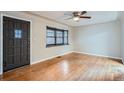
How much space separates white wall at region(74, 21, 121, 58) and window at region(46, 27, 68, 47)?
107 centimetres

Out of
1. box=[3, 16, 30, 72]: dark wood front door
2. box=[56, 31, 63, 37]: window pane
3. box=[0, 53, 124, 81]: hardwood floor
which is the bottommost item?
box=[0, 53, 124, 81]: hardwood floor

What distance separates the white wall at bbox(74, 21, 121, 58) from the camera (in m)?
7.47

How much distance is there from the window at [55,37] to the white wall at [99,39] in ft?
3.52

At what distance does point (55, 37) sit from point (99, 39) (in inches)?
107

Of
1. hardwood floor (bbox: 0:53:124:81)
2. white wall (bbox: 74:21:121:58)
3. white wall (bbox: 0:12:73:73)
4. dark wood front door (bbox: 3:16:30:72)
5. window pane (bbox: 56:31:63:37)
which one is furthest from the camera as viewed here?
window pane (bbox: 56:31:63:37)

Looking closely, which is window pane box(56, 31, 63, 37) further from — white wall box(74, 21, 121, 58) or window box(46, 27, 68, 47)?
white wall box(74, 21, 121, 58)

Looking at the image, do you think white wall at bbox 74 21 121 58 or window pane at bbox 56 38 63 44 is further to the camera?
window pane at bbox 56 38 63 44

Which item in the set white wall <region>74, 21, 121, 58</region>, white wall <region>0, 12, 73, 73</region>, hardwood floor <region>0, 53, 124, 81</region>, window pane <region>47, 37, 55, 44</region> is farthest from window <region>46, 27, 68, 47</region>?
hardwood floor <region>0, 53, 124, 81</region>

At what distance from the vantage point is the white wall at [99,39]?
294 inches

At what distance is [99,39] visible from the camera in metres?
8.37
